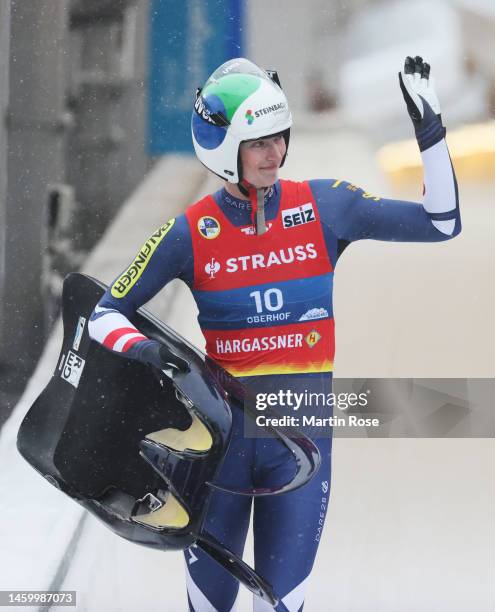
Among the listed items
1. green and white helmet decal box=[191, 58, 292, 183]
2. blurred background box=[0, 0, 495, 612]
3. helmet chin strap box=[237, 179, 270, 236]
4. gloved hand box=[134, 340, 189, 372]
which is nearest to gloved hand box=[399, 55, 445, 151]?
green and white helmet decal box=[191, 58, 292, 183]

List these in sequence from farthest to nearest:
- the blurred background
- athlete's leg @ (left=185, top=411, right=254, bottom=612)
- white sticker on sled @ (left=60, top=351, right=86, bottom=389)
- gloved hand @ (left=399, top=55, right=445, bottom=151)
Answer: the blurred background, white sticker on sled @ (left=60, top=351, right=86, bottom=389), athlete's leg @ (left=185, top=411, right=254, bottom=612), gloved hand @ (left=399, top=55, right=445, bottom=151)

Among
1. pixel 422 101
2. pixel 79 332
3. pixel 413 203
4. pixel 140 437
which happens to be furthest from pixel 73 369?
pixel 422 101

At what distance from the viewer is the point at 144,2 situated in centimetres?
680

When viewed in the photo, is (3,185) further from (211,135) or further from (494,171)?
(211,135)

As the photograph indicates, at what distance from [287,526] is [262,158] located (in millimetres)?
979

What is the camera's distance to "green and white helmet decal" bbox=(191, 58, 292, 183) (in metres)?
3.07

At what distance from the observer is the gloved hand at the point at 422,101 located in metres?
2.93

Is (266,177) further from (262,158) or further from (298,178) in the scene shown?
(298,178)

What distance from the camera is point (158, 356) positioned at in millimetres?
2934

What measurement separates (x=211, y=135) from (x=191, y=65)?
8.27 ft

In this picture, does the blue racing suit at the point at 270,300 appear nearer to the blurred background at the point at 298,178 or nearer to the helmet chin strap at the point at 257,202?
the helmet chin strap at the point at 257,202

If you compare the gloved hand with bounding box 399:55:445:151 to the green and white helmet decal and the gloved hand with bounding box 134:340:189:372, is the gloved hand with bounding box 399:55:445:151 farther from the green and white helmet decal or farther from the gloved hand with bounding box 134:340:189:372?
the gloved hand with bounding box 134:340:189:372

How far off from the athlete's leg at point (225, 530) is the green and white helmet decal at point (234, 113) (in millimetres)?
692

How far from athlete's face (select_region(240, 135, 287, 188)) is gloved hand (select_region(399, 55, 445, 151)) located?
1.22 feet
